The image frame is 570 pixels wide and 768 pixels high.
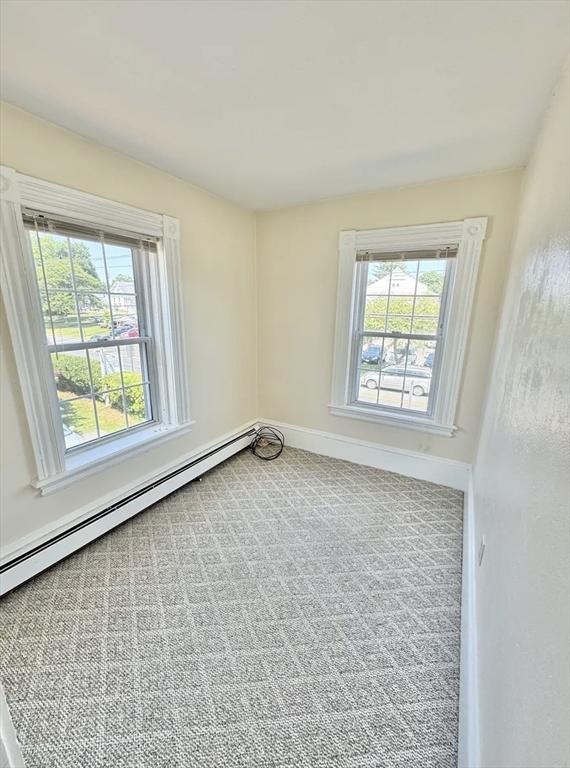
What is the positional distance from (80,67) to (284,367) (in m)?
2.48

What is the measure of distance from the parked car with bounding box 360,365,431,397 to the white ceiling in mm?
1502

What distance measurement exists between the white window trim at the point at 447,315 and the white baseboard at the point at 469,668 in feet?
3.24

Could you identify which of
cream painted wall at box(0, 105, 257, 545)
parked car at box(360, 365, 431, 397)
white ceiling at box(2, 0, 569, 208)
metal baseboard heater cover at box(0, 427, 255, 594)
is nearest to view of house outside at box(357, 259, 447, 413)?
parked car at box(360, 365, 431, 397)

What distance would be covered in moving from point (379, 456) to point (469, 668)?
181 centimetres

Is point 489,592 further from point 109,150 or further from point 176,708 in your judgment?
point 109,150

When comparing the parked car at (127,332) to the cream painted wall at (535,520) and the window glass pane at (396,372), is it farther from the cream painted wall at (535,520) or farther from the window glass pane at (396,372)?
the cream painted wall at (535,520)

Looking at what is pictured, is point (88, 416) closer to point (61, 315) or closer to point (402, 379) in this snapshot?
point (61, 315)

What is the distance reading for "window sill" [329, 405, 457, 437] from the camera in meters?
2.71

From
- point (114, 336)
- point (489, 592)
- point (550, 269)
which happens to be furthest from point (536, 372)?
point (114, 336)

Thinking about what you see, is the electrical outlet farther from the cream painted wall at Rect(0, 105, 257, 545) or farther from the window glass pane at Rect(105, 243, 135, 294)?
the window glass pane at Rect(105, 243, 135, 294)

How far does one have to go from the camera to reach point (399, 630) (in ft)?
5.19

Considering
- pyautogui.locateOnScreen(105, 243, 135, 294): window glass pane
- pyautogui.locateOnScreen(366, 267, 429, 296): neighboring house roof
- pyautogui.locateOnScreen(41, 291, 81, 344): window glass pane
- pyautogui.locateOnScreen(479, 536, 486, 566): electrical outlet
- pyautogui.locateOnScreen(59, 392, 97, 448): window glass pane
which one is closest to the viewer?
pyautogui.locateOnScreen(479, 536, 486, 566): electrical outlet

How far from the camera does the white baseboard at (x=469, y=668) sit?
1080mm

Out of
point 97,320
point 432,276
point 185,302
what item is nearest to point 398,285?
point 432,276
